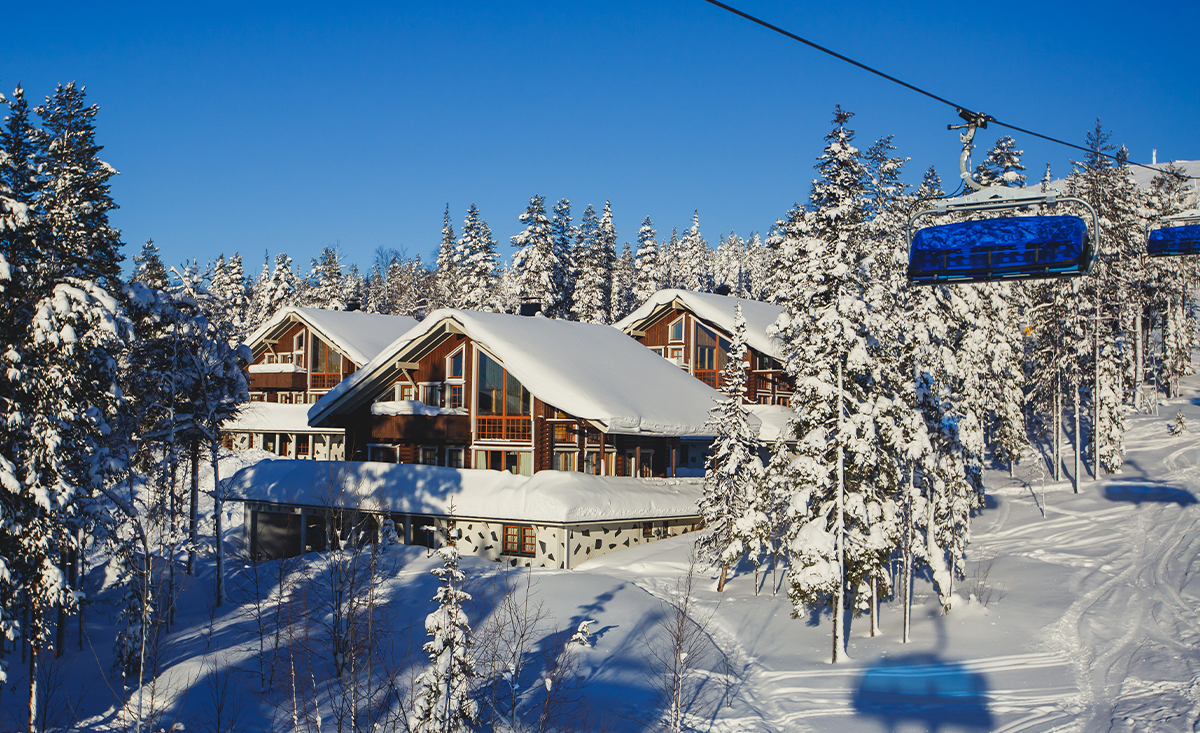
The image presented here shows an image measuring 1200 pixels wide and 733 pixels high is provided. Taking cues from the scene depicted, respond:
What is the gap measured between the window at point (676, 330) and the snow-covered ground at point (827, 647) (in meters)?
16.6

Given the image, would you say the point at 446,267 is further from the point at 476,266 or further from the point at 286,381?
the point at 286,381

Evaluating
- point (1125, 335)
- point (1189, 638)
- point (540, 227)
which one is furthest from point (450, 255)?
point (1189, 638)

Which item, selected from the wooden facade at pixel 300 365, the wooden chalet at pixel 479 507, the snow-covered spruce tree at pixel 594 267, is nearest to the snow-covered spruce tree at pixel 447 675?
the wooden chalet at pixel 479 507

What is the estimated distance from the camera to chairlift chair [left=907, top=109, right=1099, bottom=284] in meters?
10.6

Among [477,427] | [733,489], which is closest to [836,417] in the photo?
[733,489]

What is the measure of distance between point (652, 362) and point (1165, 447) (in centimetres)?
2676

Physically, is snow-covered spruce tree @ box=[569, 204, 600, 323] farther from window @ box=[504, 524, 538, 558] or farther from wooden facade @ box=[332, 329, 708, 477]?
window @ box=[504, 524, 538, 558]

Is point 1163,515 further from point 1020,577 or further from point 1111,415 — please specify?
point 1020,577

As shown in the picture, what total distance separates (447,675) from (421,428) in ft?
69.5

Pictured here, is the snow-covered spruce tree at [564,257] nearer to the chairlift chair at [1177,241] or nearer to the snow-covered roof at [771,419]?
the snow-covered roof at [771,419]

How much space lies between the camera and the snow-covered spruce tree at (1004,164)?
3842cm

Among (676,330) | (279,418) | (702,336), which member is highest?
(676,330)

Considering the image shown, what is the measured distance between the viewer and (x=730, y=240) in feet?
478

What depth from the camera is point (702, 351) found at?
44.3 metres
